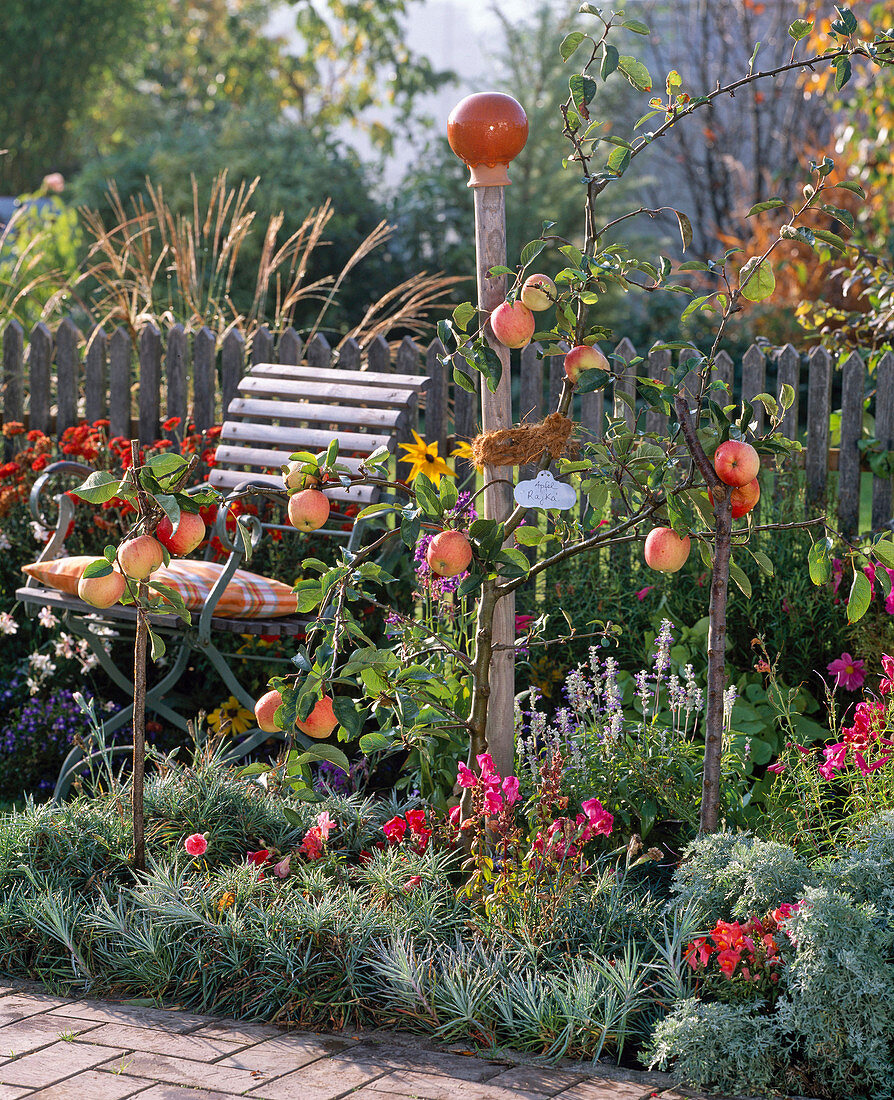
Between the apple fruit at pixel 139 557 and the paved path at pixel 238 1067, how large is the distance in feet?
3.12

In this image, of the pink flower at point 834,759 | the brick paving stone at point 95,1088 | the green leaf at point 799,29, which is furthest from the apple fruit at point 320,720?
the green leaf at point 799,29

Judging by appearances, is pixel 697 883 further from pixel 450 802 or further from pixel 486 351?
pixel 486 351

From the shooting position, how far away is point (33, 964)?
2725mm

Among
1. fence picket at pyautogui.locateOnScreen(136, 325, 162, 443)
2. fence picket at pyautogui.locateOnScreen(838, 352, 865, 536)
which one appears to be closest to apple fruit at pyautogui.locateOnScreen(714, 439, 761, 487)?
fence picket at pyautogui.locateOnScreen(838, 352, 865, 536)

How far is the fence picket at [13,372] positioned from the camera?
216 inches

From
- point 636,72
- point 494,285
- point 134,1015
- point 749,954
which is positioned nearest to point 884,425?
point 494,285

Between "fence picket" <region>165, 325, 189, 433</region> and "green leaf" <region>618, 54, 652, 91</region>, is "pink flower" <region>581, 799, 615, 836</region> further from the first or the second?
"fence picket" <region>165, 325, 189, 433</region>

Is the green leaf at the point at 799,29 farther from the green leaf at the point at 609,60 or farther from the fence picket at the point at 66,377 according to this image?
the fence picket at the point at 66,377

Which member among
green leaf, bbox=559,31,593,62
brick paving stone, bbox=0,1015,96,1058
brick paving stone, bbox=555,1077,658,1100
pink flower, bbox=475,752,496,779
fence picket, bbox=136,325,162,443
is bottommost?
brick paving stone, bbox=555,1077,658,1100

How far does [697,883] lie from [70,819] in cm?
163

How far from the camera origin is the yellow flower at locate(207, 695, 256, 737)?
155 inches

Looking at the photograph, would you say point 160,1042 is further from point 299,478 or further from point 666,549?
point 666,549

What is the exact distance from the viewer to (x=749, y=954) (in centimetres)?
230

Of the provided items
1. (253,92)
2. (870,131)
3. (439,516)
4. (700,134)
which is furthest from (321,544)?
(253,92)
